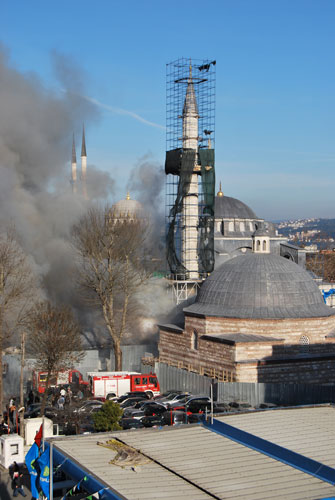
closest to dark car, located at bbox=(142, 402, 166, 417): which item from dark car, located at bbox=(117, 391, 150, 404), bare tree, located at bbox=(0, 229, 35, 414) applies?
dark car, located at bbox=(117, 391, 150, 404)

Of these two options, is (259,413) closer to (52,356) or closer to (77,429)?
(77,429)

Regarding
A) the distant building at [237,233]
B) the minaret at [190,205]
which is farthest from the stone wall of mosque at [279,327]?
the distant building at [237,233]

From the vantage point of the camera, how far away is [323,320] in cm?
3216

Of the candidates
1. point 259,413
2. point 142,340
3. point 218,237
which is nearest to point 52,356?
point 259,413

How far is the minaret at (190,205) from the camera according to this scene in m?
48.0

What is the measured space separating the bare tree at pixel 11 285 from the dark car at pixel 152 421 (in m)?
5.84

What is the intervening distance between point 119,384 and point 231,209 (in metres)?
30.2

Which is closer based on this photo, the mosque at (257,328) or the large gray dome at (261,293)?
the mosque at (257,328)

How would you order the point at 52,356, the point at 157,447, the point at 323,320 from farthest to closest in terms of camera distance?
the point at 323,320
the point at 52,356
the point at 157,447

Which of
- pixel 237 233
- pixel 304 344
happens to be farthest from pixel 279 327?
pixel 237 233

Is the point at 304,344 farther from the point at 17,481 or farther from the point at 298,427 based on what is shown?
the point at 17,481

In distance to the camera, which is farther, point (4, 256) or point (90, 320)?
point (90, 320)

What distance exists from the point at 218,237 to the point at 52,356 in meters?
29.6

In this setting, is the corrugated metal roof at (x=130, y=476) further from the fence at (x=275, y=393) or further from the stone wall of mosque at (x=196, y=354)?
the stone wall of mosque at (x=196, y=354)
